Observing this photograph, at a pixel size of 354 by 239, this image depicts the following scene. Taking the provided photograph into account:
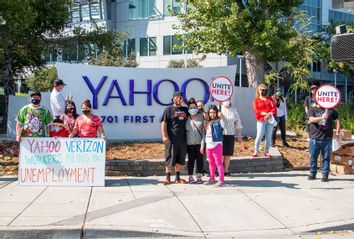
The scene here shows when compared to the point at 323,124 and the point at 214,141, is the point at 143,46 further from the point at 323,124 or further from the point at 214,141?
the point at 214,141

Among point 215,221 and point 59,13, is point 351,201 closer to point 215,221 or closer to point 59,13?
point 215,221

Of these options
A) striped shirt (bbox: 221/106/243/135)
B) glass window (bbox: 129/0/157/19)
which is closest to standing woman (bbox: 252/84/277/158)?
striped shirt (bbox: 221/106/243/135)

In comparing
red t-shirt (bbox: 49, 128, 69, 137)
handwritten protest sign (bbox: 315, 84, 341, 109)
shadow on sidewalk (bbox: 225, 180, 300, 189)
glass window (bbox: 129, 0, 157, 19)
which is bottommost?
shadow on sidewalk (bbox: 225, 180, 300, 189)

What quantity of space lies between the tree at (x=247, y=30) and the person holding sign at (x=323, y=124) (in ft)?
13.4

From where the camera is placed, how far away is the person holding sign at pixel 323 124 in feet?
33.8

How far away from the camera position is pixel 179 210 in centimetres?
780

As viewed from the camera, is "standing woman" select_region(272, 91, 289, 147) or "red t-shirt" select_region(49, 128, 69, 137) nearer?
"red t-shirt" select_region(49, 128, 69, 137)

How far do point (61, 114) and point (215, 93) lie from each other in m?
3.50

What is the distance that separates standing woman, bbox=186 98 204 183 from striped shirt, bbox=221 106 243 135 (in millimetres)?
732

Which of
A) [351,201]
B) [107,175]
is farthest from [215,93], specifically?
[351,201]

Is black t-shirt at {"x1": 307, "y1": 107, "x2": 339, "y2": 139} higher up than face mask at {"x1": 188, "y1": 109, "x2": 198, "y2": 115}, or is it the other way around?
face mask at {"x1": 188, "y1": 109, "x2": 198, "y2": 115}

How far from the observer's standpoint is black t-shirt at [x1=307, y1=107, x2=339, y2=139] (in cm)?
1029

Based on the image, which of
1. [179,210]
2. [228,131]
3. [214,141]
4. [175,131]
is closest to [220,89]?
[228,131]

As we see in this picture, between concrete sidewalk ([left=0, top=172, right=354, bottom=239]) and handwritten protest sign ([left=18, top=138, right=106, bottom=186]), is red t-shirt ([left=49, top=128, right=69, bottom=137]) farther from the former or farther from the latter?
concrete sidewalk ([left=0, top=172, right=354, bottom=239])
